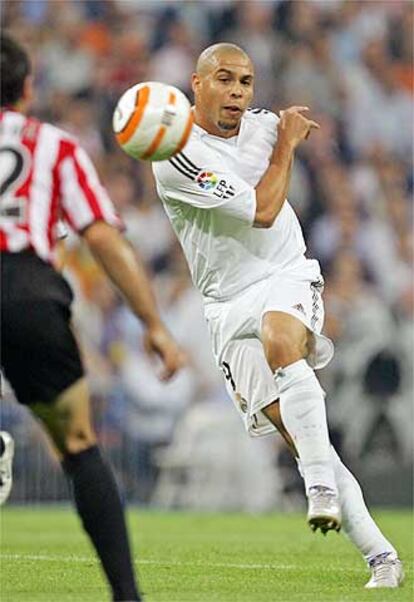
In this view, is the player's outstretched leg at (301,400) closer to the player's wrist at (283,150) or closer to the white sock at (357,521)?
the white sock at (357,521)

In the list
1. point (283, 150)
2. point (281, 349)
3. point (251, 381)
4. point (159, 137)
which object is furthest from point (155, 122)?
point (251, 381)

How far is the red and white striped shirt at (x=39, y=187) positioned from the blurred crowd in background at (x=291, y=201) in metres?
9.58

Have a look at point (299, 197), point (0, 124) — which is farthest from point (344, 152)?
point (0, 124)

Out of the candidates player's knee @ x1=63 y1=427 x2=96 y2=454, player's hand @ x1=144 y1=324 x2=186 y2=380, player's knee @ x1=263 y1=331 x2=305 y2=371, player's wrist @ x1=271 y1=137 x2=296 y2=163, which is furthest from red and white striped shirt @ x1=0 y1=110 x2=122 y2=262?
player's wrist @ x1=271 y1=137 x2=296 y2=163

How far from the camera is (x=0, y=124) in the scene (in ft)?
18.1

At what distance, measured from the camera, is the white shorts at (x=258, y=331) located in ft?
24.1

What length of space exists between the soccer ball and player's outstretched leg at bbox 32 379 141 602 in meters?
1.39

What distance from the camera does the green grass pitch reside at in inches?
271

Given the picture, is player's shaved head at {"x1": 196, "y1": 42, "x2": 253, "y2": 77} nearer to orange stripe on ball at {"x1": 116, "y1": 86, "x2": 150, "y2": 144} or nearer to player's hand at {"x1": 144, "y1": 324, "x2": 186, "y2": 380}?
orange stripe on ball at {"x1": 116, "y1": 86, "x2": 150, "y2": 144}

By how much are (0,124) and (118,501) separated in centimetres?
130

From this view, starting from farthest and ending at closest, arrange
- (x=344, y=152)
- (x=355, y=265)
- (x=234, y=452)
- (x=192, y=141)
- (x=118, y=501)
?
(x=344, y=152), (x=355, y=265), (x=234, y=452), (x=192, y=141), (x=118, y=501)

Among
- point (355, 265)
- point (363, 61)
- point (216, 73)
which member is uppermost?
point (216, 73)

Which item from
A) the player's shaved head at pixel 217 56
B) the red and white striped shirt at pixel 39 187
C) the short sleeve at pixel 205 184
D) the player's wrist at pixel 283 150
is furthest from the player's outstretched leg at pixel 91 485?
the player's shaved head at pixel 217 56

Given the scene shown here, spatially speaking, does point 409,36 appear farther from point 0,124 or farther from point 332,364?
point 0,124
